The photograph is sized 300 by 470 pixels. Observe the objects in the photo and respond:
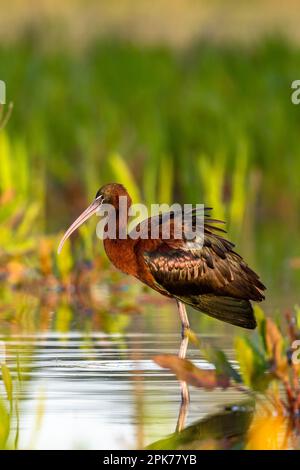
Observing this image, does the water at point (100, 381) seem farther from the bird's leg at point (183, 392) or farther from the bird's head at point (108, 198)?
the bird's head at point (108, 198)

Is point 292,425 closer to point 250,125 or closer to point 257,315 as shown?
point 257,315

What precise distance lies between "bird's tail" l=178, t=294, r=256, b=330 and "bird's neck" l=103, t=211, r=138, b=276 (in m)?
0.35

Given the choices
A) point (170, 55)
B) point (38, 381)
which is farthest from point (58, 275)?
point (170, 55)

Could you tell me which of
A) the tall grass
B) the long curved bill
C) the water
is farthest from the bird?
the tall grass

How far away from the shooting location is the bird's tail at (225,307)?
9297 millimetres

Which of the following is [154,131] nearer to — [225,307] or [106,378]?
[225,307]

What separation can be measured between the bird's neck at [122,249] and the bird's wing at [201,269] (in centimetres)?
13

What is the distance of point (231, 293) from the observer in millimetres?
9445

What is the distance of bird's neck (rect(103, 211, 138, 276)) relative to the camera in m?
9.68

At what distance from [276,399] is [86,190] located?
32.8 feet

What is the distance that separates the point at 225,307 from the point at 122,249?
2.26 ft

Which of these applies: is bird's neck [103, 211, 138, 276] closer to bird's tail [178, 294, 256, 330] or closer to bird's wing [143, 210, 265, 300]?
bird's wing [143, 210, 265, 300]

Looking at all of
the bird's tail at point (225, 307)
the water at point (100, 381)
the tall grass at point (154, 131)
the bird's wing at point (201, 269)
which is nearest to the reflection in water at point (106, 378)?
the water at point (100, 381)

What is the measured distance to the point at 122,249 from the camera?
970cm
